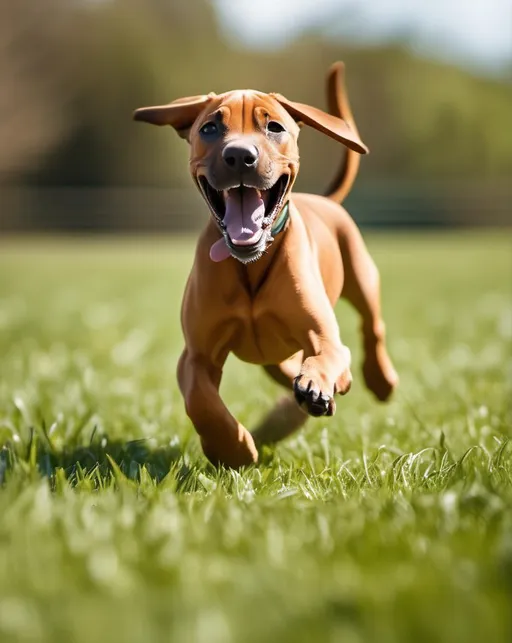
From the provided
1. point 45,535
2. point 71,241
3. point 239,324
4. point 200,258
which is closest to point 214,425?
point 239,324

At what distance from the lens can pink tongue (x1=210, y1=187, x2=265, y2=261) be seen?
126 inches

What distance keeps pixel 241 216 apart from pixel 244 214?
0.01 m

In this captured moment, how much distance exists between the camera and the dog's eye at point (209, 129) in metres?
3.29

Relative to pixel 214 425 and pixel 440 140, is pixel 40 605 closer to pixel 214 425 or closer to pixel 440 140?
pixel 214 425

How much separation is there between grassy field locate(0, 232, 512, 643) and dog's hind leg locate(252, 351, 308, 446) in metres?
0.13

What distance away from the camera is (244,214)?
3254 mm

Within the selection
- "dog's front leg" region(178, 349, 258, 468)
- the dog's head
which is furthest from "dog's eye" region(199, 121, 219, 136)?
"dog's front leg" region(178, 349, 258, 468)

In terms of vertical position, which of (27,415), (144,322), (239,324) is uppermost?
(239,324)

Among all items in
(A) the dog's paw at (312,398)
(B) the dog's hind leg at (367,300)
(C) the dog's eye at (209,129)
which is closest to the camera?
(A) the dog's paw at (312,398)

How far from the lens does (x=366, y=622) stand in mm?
1863

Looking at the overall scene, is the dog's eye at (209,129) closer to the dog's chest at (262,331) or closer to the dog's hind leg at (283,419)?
the dog's chest at (262,331)

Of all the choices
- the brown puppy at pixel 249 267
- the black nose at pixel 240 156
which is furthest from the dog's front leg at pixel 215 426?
the black nose at pixel 240 156

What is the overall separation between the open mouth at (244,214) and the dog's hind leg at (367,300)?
0.91 metres

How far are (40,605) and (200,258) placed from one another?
1667mm
